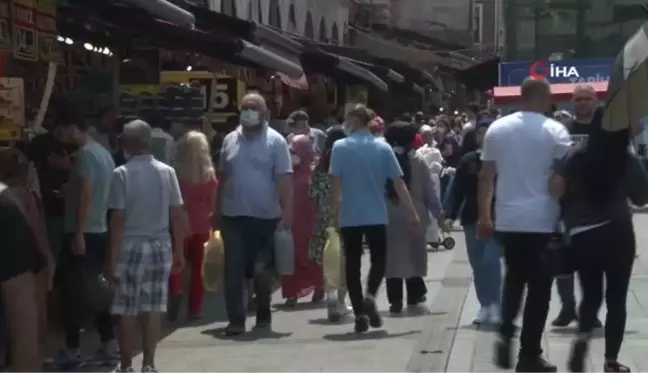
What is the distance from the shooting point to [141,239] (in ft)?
29.8

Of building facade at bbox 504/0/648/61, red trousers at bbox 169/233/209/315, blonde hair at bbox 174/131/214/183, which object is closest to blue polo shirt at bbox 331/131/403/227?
blonde hair at bbox 174/131/214/183

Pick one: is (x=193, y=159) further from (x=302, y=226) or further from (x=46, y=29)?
(x=46, y=29)

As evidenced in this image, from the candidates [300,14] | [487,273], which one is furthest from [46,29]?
[300,14]

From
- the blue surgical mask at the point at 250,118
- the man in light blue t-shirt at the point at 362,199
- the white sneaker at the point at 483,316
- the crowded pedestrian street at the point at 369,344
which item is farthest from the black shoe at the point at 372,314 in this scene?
the blue surgical mask at the point at 250,118

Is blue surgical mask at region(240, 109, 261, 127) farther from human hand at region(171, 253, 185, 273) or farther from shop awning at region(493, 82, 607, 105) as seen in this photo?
shop awning at region(493, 82, 607, 105)

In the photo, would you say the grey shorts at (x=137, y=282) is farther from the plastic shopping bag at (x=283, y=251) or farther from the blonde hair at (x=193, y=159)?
the blonde hair at (x=193, y=159)

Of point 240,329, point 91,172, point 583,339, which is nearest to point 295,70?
point 240,329

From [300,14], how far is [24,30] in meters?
27.5

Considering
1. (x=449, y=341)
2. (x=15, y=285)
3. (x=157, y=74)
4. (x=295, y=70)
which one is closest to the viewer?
(x=15, y=285)

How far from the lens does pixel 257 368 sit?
32.1 ft

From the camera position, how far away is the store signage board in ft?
31.9

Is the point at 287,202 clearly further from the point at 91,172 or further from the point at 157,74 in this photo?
the point at 157,74

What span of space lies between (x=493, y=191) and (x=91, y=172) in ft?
8.85

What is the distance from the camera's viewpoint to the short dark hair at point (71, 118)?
10055 mm
